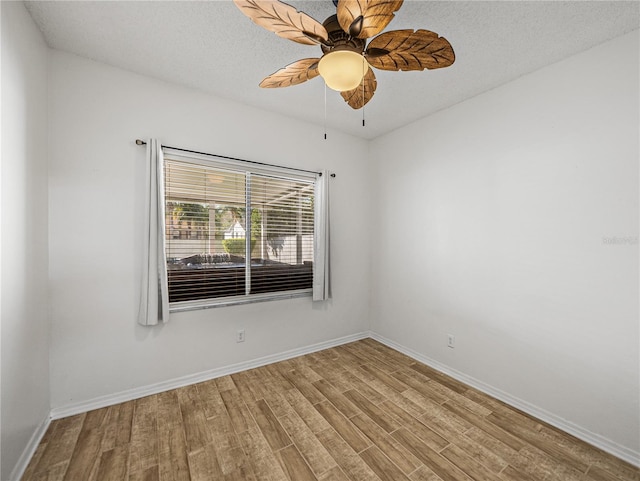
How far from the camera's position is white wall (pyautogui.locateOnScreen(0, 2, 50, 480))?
4.75ft

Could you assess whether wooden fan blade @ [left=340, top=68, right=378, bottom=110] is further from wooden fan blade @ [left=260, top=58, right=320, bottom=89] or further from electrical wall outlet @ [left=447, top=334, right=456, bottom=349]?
electrical wall outlet @ [left=447, top=334, right=456, bottom=349]

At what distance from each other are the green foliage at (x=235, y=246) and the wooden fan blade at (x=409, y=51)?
198 centimetres

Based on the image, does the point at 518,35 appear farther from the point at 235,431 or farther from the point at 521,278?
the point at 235,431

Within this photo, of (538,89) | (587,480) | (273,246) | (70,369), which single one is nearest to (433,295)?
(587,480)

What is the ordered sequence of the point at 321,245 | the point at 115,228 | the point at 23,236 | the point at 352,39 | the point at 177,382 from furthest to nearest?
the point at 321,245 → the point at 177,382 → the point at 115,228 → the point at 23,236 → the point at 352,39

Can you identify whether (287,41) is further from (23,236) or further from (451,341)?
(451,341)

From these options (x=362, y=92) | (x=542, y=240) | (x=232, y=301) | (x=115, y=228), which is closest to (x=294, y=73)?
(x=362, y=92)

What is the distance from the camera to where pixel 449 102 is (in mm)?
2758

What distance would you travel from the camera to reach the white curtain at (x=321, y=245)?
10.6 ft

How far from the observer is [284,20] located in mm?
1249

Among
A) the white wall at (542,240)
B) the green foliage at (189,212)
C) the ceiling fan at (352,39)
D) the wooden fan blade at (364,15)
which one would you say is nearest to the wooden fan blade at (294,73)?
the ceiling fan at (352,39)

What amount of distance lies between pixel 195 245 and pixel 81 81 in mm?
1518

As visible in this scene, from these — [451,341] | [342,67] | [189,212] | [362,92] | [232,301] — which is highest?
[362,92]

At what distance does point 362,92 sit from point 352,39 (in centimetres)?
37
